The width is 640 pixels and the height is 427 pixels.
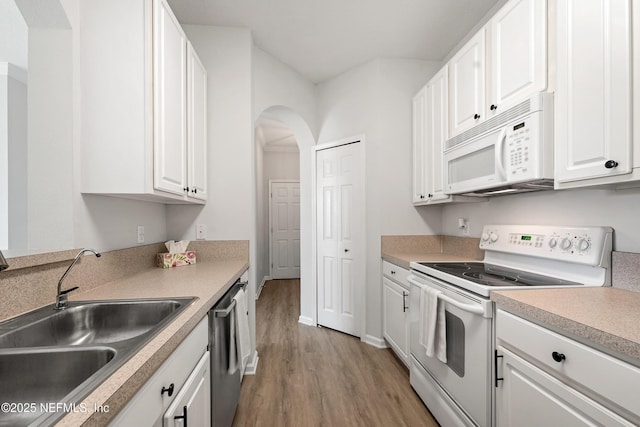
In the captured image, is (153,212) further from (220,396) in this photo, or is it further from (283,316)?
(283,316)

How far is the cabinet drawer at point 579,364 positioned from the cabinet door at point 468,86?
1.28 metres

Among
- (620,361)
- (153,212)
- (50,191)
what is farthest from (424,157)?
(50,191)

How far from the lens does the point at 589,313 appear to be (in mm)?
943

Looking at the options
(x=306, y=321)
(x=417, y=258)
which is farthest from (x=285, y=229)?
(x=417, y=258)

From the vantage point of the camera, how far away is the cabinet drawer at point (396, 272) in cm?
233

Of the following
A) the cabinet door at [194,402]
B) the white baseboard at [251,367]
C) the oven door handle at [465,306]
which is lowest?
the white baseboard at [251,367]

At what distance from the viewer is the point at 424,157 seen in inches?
103

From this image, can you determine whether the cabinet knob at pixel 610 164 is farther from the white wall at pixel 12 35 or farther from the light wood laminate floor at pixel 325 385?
the white wall at pixel 12 35

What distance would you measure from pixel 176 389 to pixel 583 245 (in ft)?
5.93

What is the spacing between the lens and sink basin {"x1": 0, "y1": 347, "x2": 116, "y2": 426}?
74 centimetres

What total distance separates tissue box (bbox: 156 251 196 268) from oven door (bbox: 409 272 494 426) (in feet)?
5.66

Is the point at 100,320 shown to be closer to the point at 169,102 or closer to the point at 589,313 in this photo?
the point at 169,102

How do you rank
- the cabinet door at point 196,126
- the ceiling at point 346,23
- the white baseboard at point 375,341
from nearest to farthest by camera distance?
the cabinet door at point 196,126 → the ceiling at point 346,23 → the white baseboard at point 375,341

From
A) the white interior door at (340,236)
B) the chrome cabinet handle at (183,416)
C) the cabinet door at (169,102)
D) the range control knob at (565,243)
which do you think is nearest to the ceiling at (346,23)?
the cabinet door at (169,102)
